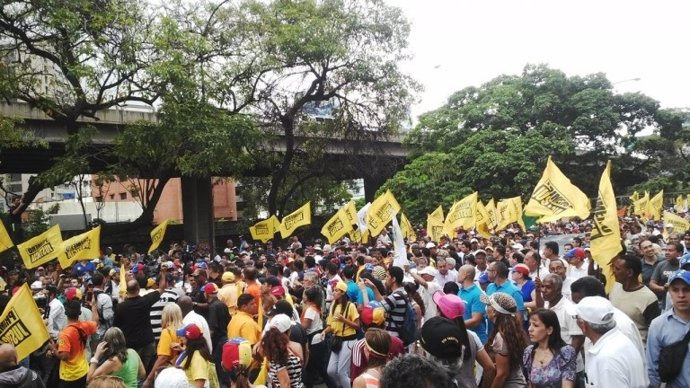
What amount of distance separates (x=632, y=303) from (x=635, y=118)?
3714 centimetres

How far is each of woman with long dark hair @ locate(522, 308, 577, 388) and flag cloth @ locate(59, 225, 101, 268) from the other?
32.8 feet

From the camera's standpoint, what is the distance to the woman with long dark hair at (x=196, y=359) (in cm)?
520

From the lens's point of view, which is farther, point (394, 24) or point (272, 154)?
point (272, 154)

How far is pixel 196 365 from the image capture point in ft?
17.2

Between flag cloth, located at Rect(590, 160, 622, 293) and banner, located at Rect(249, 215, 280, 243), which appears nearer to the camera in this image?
flag cloth, located at Rect(590, 160, 622, 293)

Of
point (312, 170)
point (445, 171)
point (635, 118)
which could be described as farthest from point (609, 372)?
point (635, 118)

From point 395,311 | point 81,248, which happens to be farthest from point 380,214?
point 395,311

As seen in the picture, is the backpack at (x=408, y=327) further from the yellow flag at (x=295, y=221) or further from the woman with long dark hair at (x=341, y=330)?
the yellow flag at (x=295, y=221)

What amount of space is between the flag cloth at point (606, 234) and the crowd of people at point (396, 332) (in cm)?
35

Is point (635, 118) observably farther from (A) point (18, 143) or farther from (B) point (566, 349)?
(B) point (566, 349)

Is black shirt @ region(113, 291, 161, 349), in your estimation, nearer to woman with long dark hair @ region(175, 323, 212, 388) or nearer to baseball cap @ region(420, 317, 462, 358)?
woman with long dark hair @ region(175, 323, 212, 388)

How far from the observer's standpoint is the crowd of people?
13.5 feet

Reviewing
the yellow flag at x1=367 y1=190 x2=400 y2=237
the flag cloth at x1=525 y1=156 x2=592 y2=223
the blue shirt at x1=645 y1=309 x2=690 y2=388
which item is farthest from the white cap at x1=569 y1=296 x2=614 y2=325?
the yellow flag at x1=367 y1=190 x2=400 y2=237

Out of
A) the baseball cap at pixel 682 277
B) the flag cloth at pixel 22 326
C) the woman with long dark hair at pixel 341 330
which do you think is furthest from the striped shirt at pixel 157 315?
the baseball cap at pixel 682 277
